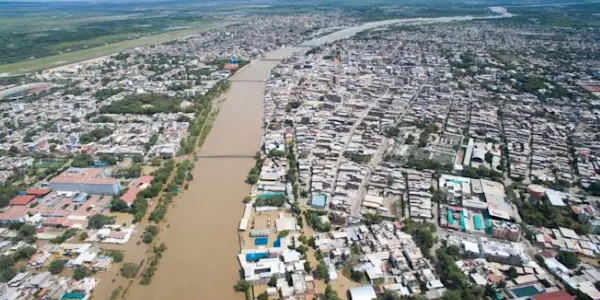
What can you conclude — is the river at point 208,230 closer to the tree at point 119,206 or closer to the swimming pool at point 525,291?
the tree at point 119,206

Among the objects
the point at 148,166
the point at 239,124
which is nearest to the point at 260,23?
the point at 239,124

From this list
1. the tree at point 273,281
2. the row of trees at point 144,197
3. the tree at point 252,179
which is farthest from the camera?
the tree at point 252,179

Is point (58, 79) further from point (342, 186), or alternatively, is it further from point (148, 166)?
point (342, 186)

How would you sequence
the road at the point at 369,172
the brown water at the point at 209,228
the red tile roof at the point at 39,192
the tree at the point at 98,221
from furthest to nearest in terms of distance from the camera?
the red tile roof at the point at 39,192
the road at the point at 369,172
the tree at the point at 98,221
the brown water at the point at 209,228

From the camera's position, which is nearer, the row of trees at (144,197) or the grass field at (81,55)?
the row of trees at (144,197)

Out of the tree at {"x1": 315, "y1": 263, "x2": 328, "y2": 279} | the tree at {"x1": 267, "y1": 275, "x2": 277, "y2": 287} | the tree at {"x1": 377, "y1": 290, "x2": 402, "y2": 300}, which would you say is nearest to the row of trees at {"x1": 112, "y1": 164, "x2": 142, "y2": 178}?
the tree at {"x1": 267, "y1": 275, "x2": 277, "y2": 287}

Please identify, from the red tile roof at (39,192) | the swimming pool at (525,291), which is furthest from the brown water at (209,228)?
the swimming pool at (525,291)

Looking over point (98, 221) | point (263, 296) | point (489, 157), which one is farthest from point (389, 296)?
point (489, 157)

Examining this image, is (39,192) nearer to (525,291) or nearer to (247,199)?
(247,199)
